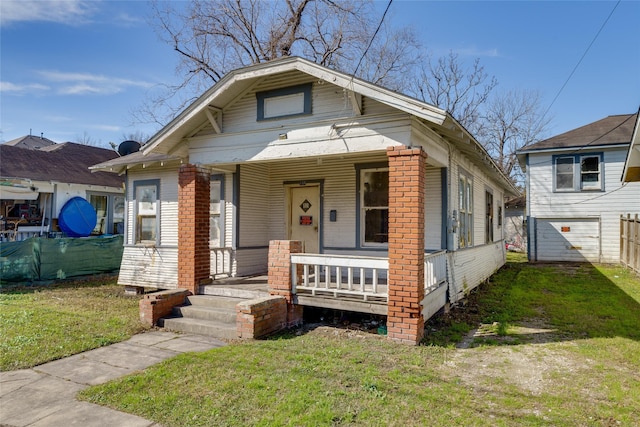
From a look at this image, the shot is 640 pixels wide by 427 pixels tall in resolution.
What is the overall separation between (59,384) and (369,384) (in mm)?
3513

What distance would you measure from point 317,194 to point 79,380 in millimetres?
6019

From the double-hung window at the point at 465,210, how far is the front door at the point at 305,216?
3315mm

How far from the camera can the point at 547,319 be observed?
23.8 feet

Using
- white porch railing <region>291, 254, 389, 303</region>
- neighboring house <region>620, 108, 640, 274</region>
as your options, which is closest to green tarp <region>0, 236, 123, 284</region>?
white porch railing <region>291, 254, 389, 303</region>

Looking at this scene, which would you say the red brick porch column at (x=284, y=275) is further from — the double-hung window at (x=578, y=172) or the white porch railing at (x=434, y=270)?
the double-hung window at (x=578, y=172)

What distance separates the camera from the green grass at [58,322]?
17.7 ft

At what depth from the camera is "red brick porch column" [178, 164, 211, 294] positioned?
747 centimetres

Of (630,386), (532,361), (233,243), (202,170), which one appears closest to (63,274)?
(233,243)

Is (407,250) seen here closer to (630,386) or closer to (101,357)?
(630,386)

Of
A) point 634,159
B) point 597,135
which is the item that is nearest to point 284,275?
point 634,159

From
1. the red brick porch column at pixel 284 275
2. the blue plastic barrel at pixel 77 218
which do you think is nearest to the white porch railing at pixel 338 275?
the red brick porch column at pixel 284 275

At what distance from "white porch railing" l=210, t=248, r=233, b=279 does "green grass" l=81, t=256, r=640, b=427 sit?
3416 millimetres

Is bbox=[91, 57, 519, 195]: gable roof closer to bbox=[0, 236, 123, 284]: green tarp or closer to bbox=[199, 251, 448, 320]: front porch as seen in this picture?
bbox=[199, 251, 448, 320]: front porch

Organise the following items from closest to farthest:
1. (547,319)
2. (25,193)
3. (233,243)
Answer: (547,319)
(233,243)
(25,193)
